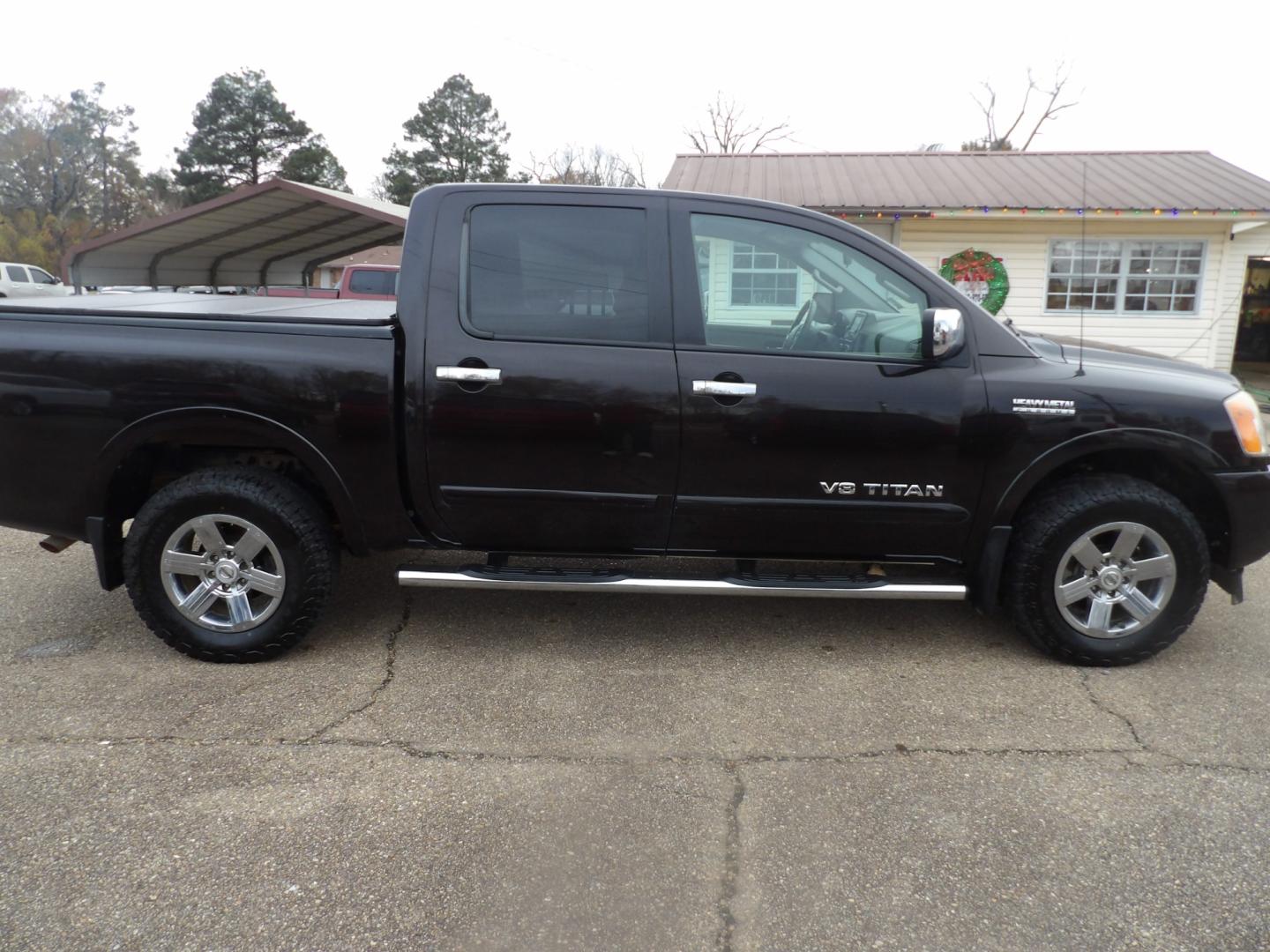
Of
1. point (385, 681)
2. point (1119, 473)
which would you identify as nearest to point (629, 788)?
point (385, 681)

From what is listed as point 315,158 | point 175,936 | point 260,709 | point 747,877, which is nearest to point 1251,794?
point 747,877

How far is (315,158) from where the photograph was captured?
165 feet

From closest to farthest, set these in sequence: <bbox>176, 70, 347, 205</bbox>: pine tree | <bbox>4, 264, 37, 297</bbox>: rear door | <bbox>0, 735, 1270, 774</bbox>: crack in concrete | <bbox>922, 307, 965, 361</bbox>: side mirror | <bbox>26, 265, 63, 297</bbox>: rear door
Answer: <bbox>0, 735, 1270, 774</bbox>: crack in concrete, <bbox>922, 307, 965, 361</bbox>: side mirror, <bbox>4, 264, 37, 297</bbox>: rear door, <bbox>26, 265, 63, 297</bbox>: rear door, <bbox>176, 70, 347, 205</bbox>: pine tree

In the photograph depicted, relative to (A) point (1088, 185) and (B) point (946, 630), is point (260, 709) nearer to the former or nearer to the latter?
(B) point (946, 630)

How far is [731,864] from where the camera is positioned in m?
2.46

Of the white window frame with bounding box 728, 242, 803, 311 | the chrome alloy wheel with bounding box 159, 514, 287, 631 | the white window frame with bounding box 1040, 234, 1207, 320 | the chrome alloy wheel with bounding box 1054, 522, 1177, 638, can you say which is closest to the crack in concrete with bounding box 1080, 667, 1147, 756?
the chrome alloy wheel with bounding box 1054, 522, 1177, 638

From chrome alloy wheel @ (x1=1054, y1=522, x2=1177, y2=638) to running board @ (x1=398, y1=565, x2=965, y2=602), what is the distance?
458 mm

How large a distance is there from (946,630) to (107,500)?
3.73 meters

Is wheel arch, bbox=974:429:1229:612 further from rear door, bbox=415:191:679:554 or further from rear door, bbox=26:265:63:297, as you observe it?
rear door, bbox=26:265:63:297

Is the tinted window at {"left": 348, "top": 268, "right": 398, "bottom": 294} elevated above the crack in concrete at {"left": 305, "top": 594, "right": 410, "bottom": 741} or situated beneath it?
elevated above

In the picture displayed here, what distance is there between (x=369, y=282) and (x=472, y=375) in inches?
560

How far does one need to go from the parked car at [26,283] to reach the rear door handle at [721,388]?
27.6 meters

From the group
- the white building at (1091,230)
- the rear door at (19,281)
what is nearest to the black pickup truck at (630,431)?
the white building at (1091,230)

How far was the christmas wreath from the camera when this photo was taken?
43.9 ft
